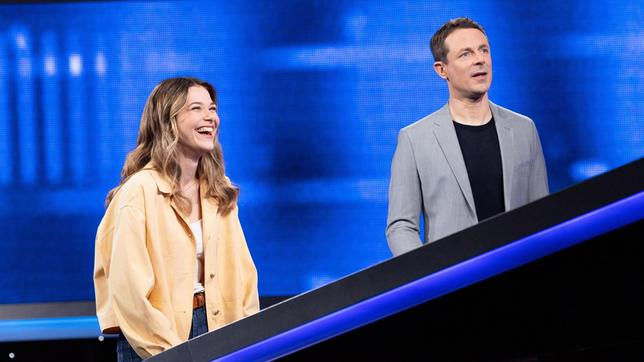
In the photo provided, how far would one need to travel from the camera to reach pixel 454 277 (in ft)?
2.41

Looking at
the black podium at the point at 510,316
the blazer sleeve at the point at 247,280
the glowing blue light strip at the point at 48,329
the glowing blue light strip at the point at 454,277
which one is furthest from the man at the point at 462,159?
the glowing blue light strip at the point at 48,329

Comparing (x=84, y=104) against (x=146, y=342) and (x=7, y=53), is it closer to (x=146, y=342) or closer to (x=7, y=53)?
(x=7, y=53)

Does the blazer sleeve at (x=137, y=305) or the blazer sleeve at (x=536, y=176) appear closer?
the blazer sleeve at (x=137, y=305)

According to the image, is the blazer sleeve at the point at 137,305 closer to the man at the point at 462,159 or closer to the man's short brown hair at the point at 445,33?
the man at the point at 462,159

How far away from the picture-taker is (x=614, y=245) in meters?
0.82

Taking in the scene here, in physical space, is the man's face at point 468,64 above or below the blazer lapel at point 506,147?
above

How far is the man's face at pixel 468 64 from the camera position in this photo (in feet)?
7.48

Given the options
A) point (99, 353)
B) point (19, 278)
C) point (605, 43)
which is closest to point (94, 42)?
point (19, 278)

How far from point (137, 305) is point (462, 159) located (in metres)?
0.87

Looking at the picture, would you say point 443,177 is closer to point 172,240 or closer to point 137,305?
point 172,240

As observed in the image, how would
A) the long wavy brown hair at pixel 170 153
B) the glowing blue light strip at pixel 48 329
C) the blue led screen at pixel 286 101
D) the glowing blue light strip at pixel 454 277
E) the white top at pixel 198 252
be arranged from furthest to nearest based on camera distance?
the blue led screen at pixel 286 101, the glowing blue light strip at pixel 48 329, the long wavy brown hair at pixel 170 153, the white top at pixel 198 252, the glowing blue light strip at pixel 454 277

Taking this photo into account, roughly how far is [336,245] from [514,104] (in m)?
1.25

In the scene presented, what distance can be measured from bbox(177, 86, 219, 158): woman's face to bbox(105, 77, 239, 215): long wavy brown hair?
0.02m

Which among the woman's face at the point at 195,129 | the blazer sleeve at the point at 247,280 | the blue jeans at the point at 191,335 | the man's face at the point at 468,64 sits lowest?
the blue jeans at the point at 191,335
